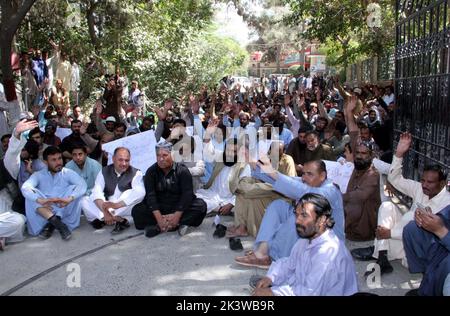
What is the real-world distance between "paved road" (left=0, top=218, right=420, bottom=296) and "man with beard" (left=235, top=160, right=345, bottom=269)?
16 centimetres

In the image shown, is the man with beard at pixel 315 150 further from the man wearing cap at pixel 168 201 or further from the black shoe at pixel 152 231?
the black shoe at pixel 152 231

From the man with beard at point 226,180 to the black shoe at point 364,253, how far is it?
1746 mm

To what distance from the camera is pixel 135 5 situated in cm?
1395

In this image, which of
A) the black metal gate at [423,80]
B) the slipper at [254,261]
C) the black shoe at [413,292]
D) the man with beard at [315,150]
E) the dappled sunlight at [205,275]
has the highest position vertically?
the black metal gate at [423,80]

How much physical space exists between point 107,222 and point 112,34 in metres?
9.37

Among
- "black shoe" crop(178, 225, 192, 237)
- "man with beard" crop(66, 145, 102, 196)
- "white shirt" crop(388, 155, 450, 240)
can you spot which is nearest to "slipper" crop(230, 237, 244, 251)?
"black shoe" crop(178, 225, 192, 237)

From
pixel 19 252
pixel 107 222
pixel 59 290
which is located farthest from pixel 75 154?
pixel 59 290

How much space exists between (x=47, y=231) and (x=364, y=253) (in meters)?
3.40

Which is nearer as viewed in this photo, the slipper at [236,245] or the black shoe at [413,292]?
the black shoe at [413,292]

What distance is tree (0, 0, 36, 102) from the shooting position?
6.91m

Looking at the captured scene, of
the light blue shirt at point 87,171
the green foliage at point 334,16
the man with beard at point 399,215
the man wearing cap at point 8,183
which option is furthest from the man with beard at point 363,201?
the green foliage at point 334,16

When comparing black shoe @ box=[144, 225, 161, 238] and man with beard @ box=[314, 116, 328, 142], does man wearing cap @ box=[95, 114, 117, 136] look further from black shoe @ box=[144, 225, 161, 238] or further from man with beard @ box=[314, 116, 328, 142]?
man with beard @ box=[314, 116, 328, 142]

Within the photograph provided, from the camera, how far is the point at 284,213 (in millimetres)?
4332

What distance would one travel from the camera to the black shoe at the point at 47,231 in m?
5.15
